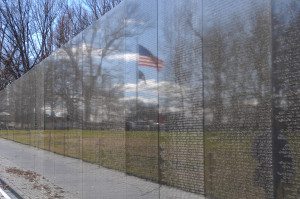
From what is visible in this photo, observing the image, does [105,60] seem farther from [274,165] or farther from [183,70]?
[274,165]

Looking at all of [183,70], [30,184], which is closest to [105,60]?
[183,70]

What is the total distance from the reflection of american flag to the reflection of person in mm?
2152

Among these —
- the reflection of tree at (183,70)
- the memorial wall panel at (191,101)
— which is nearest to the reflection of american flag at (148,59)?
the memorial wall panel at (191,101)

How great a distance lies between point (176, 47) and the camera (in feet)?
18.8

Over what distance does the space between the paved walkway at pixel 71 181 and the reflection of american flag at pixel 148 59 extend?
1.30m

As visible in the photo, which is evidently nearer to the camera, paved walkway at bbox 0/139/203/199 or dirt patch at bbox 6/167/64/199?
paved walkway at bbox 0/139/203/199

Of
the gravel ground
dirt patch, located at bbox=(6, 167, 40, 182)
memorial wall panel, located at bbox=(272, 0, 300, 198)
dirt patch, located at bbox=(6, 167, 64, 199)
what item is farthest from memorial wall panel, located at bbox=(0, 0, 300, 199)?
dirt patch, located at bbox=(6, 167, 40, 182)

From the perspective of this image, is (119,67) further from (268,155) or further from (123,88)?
(268,155)

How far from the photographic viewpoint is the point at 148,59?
6.60 metres

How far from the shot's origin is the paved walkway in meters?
6.70

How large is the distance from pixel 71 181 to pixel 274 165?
7.04 metres

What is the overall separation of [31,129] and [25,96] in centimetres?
162

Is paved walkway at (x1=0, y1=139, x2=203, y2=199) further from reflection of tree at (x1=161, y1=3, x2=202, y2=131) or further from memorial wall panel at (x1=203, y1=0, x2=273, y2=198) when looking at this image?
reflection of tree at (x1=161, y1=3, x2=202, y2=131)

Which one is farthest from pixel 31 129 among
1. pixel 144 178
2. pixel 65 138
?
pixel 144 178
